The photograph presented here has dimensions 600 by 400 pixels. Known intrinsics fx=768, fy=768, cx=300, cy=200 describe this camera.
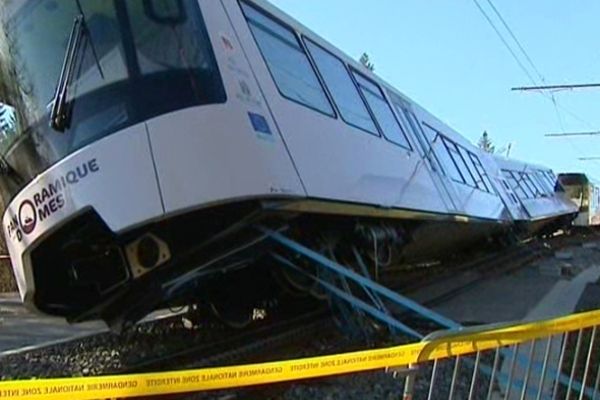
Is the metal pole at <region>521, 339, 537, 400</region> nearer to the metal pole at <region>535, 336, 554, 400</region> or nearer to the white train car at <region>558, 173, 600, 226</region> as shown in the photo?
the metal pole at <region>535, 336, 554, 400</region>

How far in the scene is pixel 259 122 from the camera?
207 inches

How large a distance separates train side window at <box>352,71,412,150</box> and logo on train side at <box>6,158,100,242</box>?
4297 mm

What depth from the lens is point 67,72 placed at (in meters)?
5.11

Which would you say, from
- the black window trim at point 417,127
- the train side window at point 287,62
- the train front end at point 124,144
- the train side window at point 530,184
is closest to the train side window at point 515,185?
the train side window at point 530,184

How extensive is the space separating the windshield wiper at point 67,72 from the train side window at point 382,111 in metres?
3.94

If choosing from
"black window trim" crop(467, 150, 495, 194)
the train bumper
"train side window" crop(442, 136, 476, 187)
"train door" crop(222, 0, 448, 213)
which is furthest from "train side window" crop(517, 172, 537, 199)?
the train bumper

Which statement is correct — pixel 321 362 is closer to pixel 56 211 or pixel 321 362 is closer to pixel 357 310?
pixel 56 211

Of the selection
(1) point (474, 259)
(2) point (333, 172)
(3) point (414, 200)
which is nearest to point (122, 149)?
(2) point (333, 172)

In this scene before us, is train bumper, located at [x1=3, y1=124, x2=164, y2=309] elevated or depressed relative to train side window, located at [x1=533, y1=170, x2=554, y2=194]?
elevated

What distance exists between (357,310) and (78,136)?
2.83 m

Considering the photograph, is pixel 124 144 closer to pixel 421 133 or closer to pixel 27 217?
pixel 27 217

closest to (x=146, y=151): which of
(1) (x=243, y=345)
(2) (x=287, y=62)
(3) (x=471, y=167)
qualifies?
(2) (x=287, y=62)

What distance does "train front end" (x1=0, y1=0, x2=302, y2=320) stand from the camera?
15.8 feet

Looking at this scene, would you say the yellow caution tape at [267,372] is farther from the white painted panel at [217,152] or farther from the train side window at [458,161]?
the train side window at [458,161]
